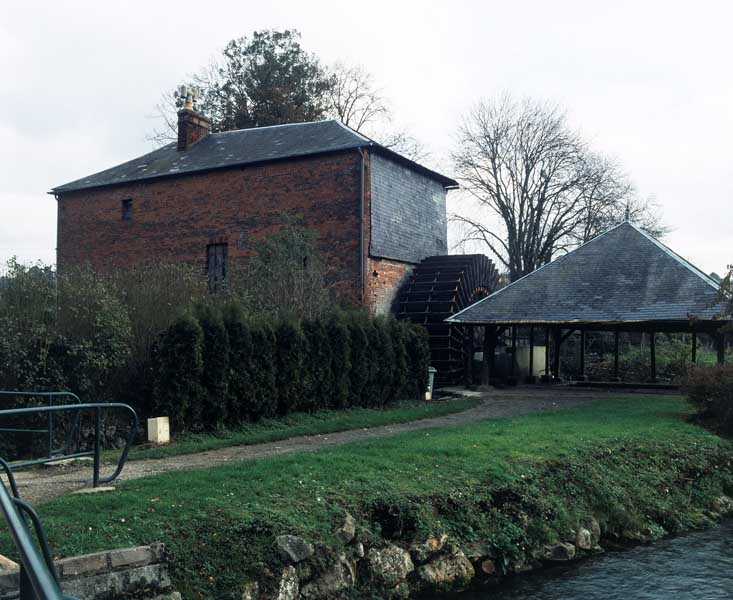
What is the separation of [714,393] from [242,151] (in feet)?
53.6

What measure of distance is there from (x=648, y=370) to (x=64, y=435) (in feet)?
71.4

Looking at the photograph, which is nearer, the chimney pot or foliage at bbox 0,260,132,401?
foliage at bbox 0,260,132,401

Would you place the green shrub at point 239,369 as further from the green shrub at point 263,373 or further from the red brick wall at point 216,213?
the red brick wall at point 216,213

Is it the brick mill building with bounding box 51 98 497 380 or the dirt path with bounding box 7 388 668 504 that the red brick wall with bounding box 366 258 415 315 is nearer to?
the brick mill building with bounding box 51 98 497 380

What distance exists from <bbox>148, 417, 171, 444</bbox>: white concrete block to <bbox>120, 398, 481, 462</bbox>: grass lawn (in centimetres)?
17

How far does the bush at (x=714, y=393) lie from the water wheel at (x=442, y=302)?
31.8 feet

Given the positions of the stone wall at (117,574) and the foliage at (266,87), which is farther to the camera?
the foliage at (266,87)

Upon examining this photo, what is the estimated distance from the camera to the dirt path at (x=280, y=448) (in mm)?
7887

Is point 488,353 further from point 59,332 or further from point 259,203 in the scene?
point 59,332

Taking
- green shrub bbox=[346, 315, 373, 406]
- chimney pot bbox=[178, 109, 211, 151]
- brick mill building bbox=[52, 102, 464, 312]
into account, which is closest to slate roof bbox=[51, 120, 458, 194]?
brick mill building bbox=[52, 102, 464, 312]

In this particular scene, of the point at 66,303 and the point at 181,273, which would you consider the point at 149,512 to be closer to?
the point at 66,303

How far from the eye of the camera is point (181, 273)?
14.1m

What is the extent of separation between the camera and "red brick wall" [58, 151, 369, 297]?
21906mm

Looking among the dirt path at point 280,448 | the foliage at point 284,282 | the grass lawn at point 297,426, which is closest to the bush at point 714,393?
the dirt path at point 280,448
